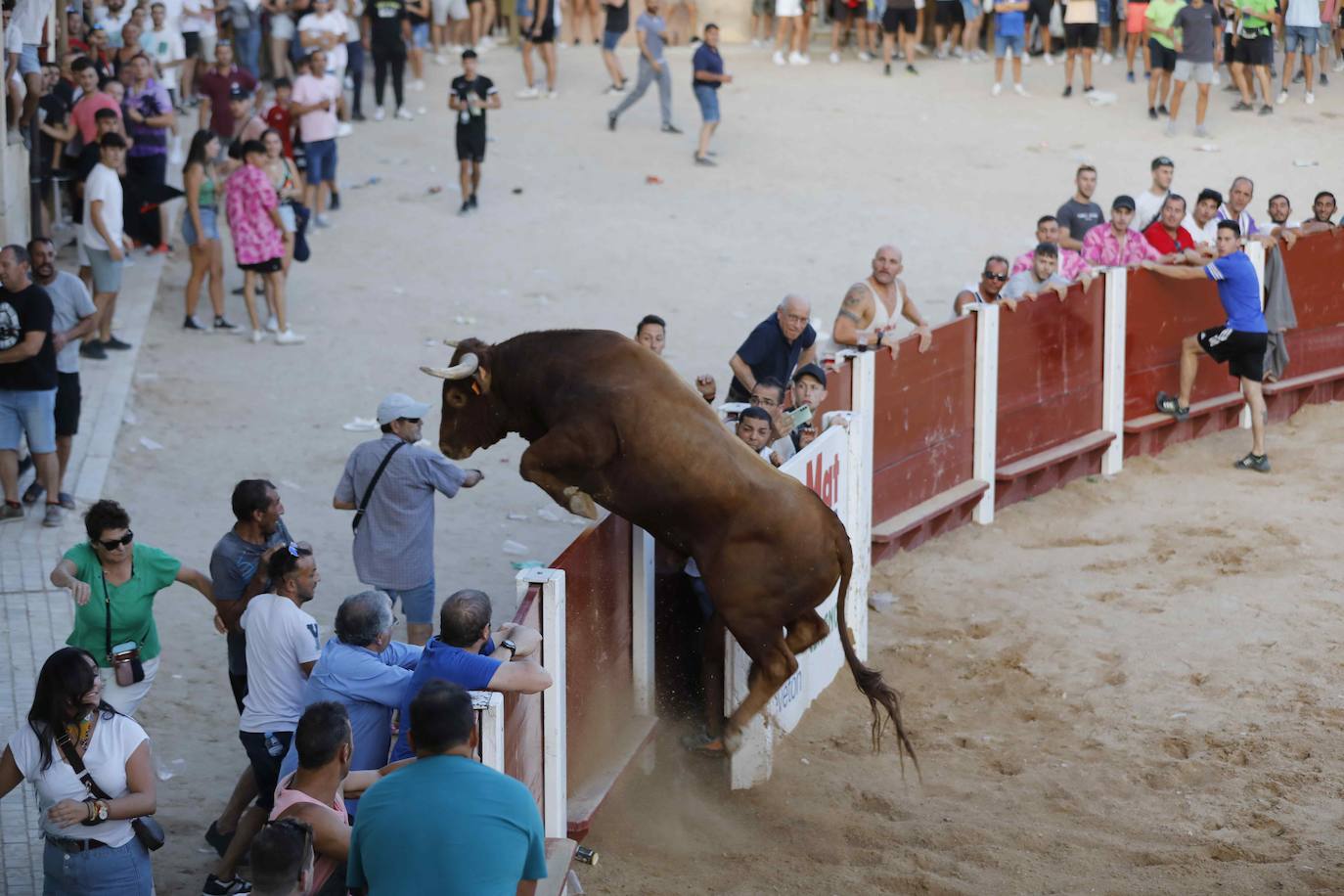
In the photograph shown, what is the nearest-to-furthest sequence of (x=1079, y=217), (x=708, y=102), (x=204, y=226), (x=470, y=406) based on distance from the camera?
(x=470, y=406)
(x=204, y=226)
(x=1079, y=217)
(x=708, y=102)

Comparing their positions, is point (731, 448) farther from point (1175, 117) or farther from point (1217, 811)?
point (1175, 117)

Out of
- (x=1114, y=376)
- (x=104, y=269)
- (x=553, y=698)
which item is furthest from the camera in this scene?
(x=1114, y=376)

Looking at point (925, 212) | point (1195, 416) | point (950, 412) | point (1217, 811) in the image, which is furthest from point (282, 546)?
point (925, 212)

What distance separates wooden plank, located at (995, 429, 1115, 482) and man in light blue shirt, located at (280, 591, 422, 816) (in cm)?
739

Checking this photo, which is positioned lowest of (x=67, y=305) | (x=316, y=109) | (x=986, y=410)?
(x=986, y=410)

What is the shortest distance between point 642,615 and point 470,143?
11.8 metres

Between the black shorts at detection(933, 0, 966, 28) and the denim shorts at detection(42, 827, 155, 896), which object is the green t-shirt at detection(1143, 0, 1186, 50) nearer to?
the black shorts at detection(933, 0, 966, 28)

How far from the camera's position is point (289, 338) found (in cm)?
1505

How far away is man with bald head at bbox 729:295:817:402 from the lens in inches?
397

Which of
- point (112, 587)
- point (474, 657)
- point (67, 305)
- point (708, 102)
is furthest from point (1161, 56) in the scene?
point (474, 657)

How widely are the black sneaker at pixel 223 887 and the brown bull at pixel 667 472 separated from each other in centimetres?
188

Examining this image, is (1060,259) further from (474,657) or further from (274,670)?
(474,657)

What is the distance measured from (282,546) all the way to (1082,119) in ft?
63.1

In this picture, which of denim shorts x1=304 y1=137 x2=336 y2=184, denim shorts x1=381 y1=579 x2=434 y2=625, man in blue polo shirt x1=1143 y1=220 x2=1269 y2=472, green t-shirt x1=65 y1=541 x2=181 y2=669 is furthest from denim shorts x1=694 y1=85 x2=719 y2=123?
green t-shirt x1=65 y1=541 x2=181 y2=669
